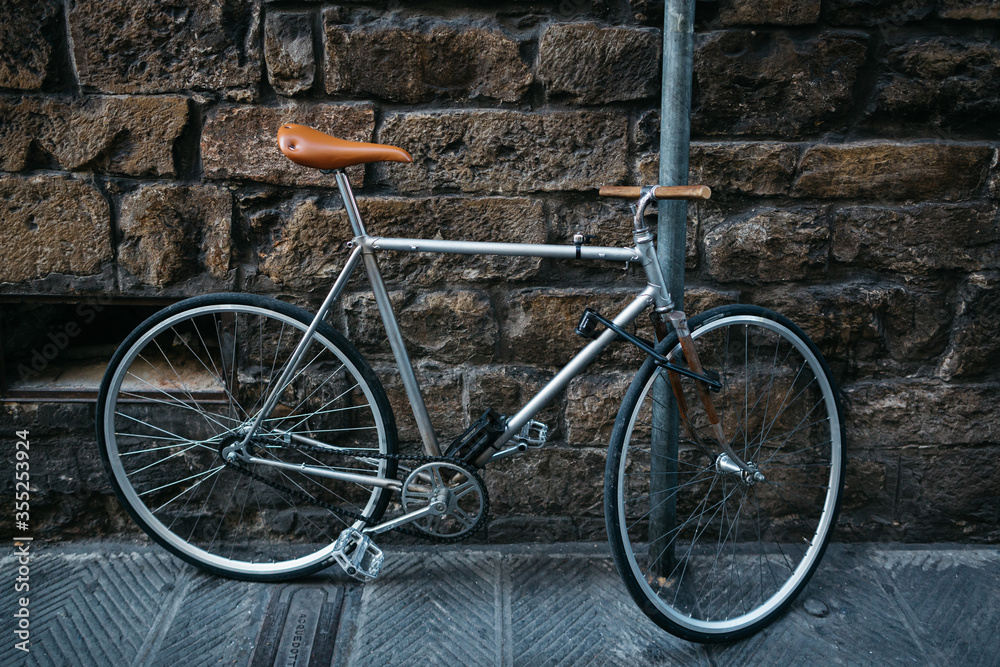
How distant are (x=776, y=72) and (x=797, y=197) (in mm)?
435

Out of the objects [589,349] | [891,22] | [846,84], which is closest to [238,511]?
[589,349]

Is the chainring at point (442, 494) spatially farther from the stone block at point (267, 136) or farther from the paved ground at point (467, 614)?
the stone block at point (267, 136)

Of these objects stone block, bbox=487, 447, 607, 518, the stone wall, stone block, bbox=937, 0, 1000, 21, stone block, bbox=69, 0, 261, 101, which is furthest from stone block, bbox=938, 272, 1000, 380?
stone block, bbox=69, 0, 261, 101

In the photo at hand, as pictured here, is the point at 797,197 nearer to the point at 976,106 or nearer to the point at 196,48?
the point at 976,106

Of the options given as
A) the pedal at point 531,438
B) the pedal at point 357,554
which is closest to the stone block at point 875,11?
the pedal at point 531,438

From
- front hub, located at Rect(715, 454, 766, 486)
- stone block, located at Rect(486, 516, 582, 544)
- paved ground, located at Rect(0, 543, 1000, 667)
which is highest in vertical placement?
front hub, located at Rect(715, 454, 766, 486)

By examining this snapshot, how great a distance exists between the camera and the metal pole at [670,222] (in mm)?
2230

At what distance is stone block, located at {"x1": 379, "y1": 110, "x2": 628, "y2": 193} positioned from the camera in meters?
2.48

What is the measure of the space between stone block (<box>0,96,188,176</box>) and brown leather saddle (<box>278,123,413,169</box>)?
0.56 m

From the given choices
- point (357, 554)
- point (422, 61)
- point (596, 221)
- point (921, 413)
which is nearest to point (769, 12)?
point (596, 221)

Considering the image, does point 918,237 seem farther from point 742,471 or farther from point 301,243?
point 301,243

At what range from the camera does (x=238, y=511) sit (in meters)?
2.83

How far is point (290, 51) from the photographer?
2426 mm

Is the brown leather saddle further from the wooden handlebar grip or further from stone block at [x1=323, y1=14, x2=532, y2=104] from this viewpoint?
the wooden handlebar grip
